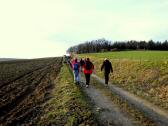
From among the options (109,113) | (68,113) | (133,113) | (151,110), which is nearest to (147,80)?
(151,110)

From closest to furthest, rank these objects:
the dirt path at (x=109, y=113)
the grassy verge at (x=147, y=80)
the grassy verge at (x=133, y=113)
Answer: the grassy verge at (x=133, y=113) < the dirt path at (x=109, y=113) < the grassy verge at (x=147, y=80)

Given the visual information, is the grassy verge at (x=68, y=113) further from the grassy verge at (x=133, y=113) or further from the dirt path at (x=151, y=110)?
the dirt path at (x=151, y=110)

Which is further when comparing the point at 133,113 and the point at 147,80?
the point at 147,80

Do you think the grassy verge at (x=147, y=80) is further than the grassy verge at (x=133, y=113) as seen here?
Yes

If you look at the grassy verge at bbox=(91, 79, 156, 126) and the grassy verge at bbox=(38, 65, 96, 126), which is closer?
the grassy verge at bbox=(91, 79, 156, 126)

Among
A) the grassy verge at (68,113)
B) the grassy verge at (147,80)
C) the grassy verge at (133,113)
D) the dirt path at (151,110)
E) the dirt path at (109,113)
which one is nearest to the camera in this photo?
the grassy verge at (133,113)

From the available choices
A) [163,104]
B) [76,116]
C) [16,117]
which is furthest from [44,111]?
[163,104]

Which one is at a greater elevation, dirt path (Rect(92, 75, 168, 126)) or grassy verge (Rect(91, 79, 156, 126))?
grassy verge (Rect(91, 79, 156, 126))

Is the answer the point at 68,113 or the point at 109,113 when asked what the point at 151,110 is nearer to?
the point at 109,113

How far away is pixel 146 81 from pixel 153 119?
1237cm

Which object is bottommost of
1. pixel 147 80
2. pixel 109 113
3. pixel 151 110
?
pixel 151 110

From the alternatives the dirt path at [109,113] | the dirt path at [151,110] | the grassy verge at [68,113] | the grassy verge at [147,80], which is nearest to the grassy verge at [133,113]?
the dirt path at [109,113]

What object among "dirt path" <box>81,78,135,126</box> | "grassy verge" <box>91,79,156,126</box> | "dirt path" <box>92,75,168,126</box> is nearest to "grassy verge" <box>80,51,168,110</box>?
"dirt path" <box>92,75,168,126</box>

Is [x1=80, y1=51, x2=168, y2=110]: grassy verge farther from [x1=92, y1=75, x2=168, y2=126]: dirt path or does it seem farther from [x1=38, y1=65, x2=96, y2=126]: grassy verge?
[x1=38, y1=65, x2=96, y2=126]: grassy verge
